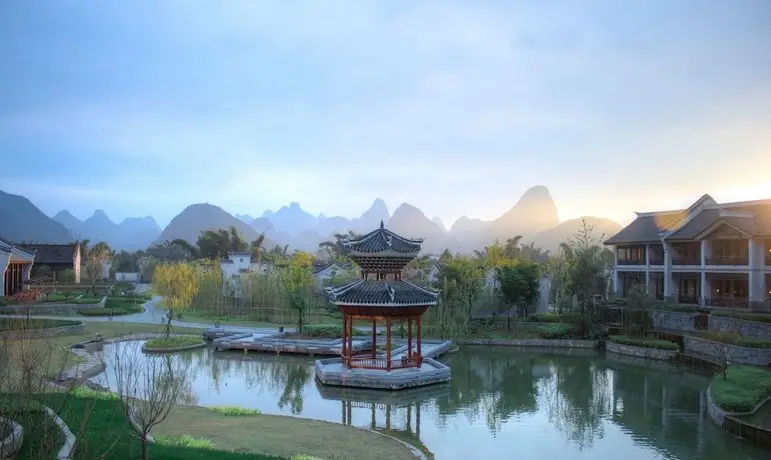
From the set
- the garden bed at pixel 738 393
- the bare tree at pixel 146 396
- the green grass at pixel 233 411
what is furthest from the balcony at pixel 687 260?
the bare tree at pixel 146 396

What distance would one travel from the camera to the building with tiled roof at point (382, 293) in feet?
52.0

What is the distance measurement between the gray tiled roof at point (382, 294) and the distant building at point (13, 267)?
74.6 ft

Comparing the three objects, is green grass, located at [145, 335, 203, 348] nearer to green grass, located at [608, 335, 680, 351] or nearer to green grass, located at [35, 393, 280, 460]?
green grass, located at [35, 393, 280, 460]

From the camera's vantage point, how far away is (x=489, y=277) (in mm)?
28453

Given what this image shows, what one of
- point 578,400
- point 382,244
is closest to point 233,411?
point 382,244

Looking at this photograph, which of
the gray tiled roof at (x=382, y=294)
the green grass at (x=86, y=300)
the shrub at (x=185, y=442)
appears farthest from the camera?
the green grass at (x=86, y=300)

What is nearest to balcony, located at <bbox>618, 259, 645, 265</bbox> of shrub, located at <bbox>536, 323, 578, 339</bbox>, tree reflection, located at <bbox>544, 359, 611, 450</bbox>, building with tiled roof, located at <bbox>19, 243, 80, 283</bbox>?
shrub, located at <bbox>536, 323, 578, 339</bbox>

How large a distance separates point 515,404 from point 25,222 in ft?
388

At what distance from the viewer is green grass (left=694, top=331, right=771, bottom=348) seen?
1733cm

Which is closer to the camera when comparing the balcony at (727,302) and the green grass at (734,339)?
the green grass at (734,339)

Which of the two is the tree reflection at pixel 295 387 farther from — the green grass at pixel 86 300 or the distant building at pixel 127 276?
the distant building at pixel 127 276

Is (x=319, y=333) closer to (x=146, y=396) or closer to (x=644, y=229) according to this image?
(x=146, y=396)

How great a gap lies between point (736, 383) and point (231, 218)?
132 metres

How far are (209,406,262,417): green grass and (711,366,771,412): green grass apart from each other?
9485 mm
